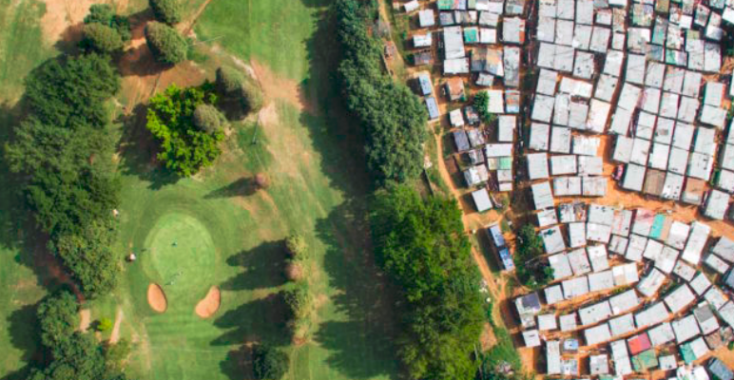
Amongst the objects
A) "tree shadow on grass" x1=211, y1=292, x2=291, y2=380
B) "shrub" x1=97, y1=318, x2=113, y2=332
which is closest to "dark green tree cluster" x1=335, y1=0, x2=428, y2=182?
"tree shadow on grass" x1=211, y1=292, x2=291, y2=380

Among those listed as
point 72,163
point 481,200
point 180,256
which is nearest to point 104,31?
point 72,163

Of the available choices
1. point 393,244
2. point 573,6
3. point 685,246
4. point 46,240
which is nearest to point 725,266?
point 685,246

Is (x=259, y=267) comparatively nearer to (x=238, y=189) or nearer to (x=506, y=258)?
(x=238, y=189)

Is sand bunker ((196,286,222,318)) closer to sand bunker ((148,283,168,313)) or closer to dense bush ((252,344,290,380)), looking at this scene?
sand bunker ((148,283,168,313))

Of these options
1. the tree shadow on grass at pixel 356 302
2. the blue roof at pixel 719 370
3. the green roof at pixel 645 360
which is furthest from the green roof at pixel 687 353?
the tree shadow on grass at pixel 356 302

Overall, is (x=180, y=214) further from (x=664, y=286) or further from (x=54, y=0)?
(x=664, y=286)

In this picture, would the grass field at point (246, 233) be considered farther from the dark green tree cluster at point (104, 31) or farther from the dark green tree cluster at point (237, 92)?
the dark green tree cluster at point (104, 31)

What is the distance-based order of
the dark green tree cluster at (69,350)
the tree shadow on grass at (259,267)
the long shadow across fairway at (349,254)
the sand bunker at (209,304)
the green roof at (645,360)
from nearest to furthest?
the dark green tree cluster at (69,350)
the sand bunker at (209,304)
the tree shadow on grass at (259,267)
the long shadow across fairway at (349,254)
the green roof at (645,360)
